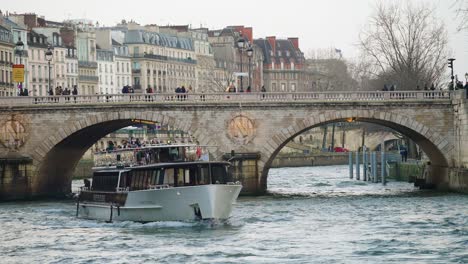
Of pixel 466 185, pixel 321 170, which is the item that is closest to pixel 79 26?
pixel 321 170

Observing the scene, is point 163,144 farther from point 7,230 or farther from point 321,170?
point 321,170

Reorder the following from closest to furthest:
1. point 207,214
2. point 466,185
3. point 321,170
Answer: point 207,214 < point 466,185 < point 321,170

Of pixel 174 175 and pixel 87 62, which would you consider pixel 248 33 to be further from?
pixel 174 175

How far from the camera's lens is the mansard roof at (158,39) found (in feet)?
500

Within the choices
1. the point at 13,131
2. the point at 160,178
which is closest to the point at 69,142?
the point at 13,131

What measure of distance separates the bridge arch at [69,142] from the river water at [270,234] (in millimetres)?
3968

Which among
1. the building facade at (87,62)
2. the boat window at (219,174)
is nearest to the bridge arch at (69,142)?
the boat window at (219,174)

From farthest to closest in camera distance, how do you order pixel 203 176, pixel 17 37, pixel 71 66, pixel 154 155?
pixel 71 66 < pixel 17 37 < pixel 154 155 < pixel 203 176

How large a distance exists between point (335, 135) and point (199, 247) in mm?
95853

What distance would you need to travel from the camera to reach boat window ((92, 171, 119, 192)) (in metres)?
65.6

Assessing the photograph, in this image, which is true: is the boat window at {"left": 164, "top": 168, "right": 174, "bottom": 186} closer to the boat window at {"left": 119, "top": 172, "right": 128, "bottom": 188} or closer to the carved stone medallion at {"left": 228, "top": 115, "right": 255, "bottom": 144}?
the boat window at {"left": 119, "top": 172, "right": 128, "bottom": 188}

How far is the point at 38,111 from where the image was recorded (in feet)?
258

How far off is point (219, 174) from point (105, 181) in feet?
21.0

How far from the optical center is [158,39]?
156 meters
